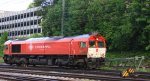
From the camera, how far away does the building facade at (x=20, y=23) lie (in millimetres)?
106812

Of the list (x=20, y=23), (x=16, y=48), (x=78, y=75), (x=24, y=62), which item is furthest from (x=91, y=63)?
(x=20, y=23)

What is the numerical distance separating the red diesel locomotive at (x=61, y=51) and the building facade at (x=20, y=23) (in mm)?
63325

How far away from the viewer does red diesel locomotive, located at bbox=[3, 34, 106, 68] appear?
33188mm

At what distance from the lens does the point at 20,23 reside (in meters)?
113

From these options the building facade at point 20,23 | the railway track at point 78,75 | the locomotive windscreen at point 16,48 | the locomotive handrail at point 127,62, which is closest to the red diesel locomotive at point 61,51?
the locomotive windscreen at point 16,48

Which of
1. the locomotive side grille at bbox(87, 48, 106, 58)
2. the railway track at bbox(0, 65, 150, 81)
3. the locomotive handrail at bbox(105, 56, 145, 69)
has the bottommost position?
the locomotive handrail at bbox(105, 56, 145, 69)

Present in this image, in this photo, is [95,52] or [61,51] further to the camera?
[61,51]

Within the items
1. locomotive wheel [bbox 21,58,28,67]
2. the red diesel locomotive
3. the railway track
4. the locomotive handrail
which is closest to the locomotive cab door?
the red diesel locomotive

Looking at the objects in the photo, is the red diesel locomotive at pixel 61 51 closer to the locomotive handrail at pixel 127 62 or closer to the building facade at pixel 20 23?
the locomotive handrail at pixel 127 62

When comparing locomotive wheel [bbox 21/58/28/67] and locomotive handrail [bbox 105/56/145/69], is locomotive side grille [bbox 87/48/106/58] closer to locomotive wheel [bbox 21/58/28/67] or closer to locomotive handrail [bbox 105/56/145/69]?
locomotive handrail [bbox 105/56/145/69]

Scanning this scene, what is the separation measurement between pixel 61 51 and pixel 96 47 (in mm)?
3560

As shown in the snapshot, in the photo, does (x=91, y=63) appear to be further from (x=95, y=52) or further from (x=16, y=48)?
(x=16, y=48)

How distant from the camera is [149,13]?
42.5 m

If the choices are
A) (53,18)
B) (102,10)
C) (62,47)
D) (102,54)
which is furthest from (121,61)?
(53,18)
